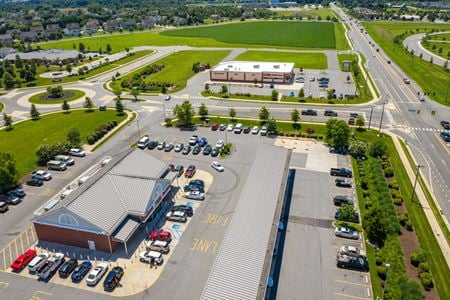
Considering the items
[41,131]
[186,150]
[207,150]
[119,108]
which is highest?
[119,108]

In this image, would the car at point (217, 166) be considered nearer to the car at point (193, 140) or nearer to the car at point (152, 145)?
the car at point (193, 140)

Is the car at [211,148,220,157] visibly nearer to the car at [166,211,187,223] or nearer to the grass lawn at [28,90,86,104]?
the car at [166,211,187,223]

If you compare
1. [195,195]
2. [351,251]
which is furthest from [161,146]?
[351,251]

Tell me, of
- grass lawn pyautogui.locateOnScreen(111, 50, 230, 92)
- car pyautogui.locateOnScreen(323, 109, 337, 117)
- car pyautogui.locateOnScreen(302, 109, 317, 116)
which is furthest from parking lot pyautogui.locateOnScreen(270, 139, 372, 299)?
grass lawn pyautogui.locateOnScreen(111, 50, 230, 92)

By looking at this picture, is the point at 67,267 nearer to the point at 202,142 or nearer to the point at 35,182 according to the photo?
the point at 35,182

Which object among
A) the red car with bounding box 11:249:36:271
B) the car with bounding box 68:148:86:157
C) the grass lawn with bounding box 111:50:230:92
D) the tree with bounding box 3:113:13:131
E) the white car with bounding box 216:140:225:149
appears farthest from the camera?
the grass lawn with bounding box 111:50:230:92
